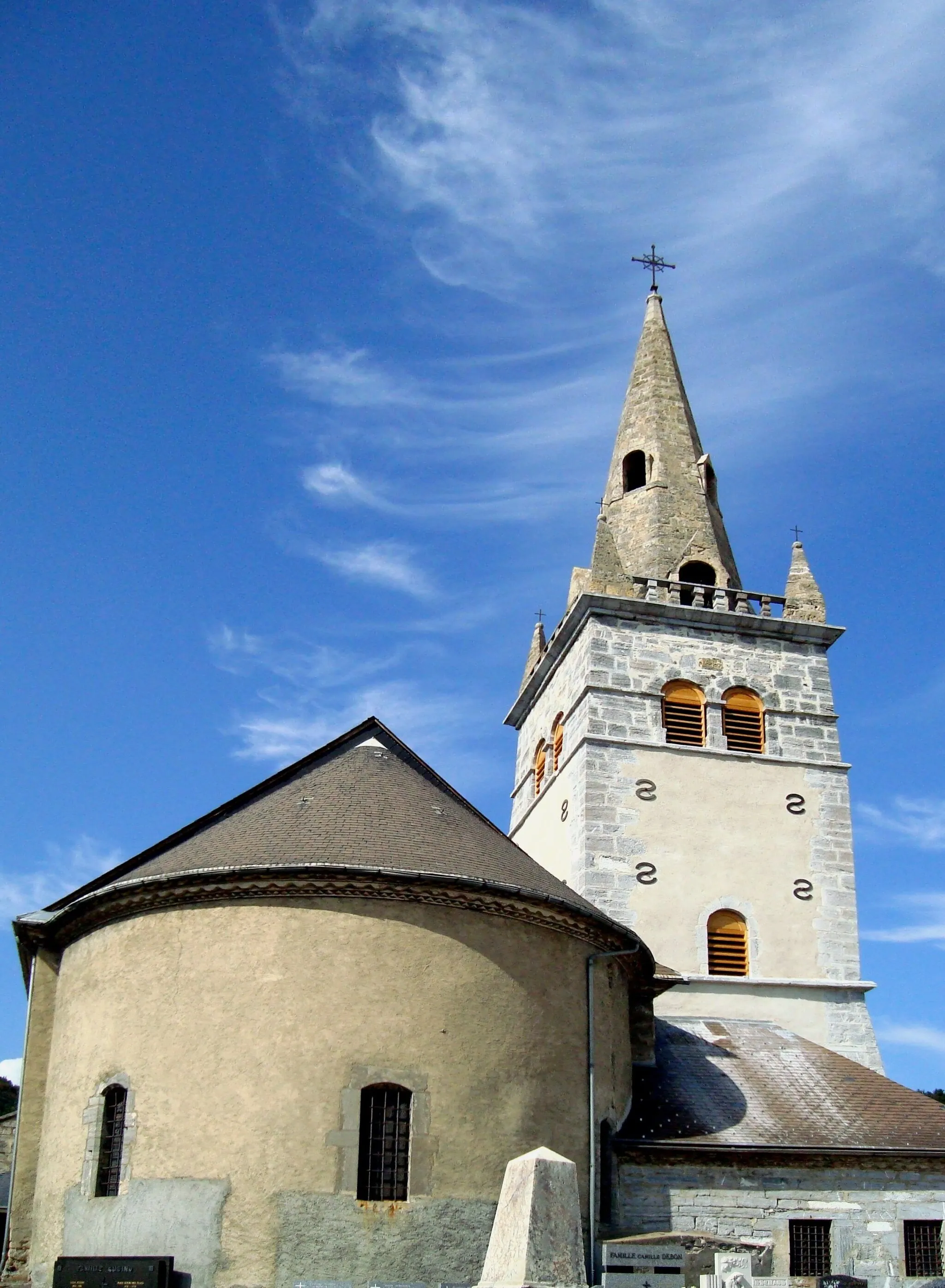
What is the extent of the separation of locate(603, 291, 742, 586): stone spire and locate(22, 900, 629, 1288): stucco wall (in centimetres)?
1374

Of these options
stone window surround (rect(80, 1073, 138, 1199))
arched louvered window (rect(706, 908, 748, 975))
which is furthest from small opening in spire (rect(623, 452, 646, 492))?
stone window surround (rect(80, 1073, 138, 1199))

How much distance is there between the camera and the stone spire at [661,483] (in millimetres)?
28906

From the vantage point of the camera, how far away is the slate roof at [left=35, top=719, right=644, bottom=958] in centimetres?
1628

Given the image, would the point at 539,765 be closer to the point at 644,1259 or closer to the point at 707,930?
the point at 707,930

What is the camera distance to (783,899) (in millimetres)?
25125

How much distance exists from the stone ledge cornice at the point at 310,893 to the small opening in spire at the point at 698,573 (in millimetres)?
12884

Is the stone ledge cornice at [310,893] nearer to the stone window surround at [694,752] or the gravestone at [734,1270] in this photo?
the gravestone at [734,1270]

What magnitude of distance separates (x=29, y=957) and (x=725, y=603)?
52.1 ft

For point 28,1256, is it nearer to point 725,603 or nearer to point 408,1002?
point 408,1002

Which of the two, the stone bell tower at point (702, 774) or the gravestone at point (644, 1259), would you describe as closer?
the gravestone at point (644, 1259)

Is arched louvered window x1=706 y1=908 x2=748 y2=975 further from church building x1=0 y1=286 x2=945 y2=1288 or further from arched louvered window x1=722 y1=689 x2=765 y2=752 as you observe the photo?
arched louvered window x1=722 y1=689 x2=765 y2=752

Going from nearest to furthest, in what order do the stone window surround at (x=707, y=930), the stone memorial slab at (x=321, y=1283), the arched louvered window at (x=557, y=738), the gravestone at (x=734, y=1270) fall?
the gravestone at (x=734, y=1270) < the stone memorial slab at (x=321, y=1283) < the stone window surround at (x=707, y=930) < the arched louvered window at (x=557, y=738)

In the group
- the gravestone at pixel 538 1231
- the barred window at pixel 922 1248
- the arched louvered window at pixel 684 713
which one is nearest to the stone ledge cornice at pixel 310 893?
the gravestone at pixel 538 1231

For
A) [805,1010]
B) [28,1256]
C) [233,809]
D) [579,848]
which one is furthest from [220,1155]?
[805,1010]
